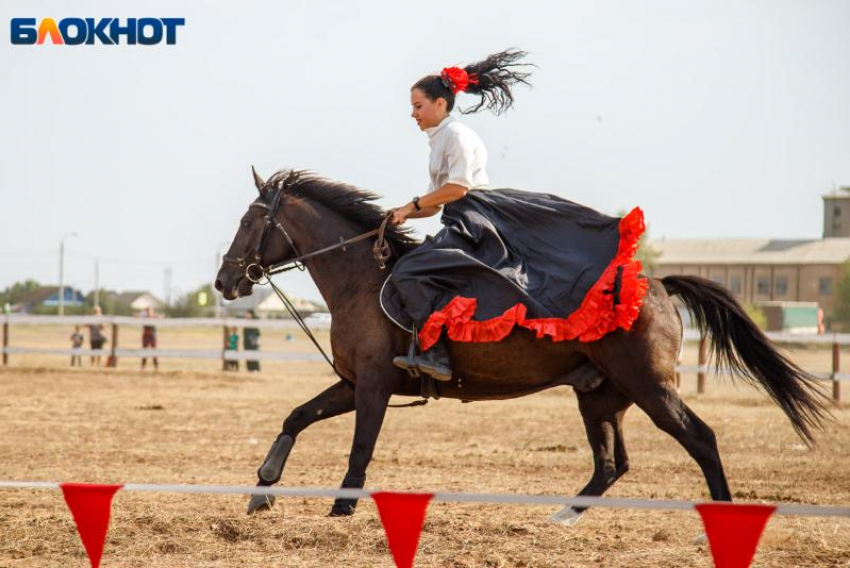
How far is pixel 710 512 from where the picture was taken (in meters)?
4.54

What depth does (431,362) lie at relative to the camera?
6.92m

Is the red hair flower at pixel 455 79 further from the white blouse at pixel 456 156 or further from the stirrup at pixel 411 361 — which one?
the stirrup at pixel 411 361

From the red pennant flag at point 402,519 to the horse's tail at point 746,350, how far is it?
3051 mm

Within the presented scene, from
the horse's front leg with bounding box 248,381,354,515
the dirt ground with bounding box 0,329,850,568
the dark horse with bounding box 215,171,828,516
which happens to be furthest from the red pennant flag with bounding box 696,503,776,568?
the horse's front leg with bounding box 248,381,354,515

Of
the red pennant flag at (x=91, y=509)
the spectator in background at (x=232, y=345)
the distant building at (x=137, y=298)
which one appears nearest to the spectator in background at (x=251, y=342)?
the spectator in background at (x=232, y=345)

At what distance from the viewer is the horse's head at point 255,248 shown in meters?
7.69

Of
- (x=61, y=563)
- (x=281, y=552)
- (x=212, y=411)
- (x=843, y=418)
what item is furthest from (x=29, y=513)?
(x=843, y=418)

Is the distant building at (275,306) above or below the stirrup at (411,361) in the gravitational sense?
below

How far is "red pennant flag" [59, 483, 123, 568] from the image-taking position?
4.96m

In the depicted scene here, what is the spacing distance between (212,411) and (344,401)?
1000cm

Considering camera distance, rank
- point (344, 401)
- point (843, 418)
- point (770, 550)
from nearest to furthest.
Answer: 1. point (770, 550)
2. point (344, 401)
3. point (843, 418)

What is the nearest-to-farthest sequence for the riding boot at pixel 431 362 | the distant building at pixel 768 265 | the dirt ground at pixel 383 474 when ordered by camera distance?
the dirt ground at pixel 383 474
the riding boot at pixel 431 362
the distant building at pixel 768 265

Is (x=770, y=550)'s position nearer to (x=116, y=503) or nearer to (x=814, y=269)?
(x=116, y=503)

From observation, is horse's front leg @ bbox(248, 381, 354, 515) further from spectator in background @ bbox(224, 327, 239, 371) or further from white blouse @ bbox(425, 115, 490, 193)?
spectator in background @ bbox(224, 327, 239, 371)
